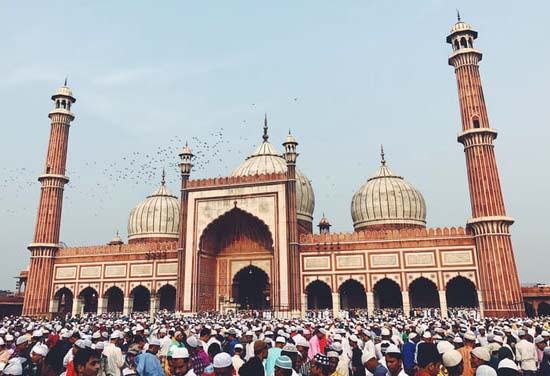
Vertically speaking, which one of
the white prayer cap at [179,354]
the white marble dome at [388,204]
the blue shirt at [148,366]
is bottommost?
the blue shirt at [148,366]

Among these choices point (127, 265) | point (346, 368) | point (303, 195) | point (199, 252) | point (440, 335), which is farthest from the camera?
point (303, 195)

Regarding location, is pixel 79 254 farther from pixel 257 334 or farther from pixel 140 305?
pixel 257 334

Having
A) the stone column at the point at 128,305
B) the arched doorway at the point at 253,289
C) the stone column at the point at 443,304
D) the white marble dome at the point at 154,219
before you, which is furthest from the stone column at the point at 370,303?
the white marble dome at the point at 154,219

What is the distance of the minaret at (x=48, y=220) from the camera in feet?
94.6

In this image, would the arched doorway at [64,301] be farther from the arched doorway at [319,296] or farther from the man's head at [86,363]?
the man's head at [86,363]

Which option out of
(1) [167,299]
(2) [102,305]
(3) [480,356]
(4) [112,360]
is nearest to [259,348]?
(4) [112,360]

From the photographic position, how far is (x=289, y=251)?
78.4 feet

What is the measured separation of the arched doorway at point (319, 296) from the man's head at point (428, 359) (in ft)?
75.0

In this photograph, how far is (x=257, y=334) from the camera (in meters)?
9.15

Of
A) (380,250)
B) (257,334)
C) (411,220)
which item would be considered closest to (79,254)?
(380,250)

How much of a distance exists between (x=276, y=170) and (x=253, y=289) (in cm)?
814

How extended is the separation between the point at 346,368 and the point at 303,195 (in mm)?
25695

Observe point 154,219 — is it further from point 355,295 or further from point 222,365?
point 222,365

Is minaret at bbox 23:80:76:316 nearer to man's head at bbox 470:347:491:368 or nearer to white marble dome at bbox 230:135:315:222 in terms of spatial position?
white marble dome at bbox 230:135:315:222
